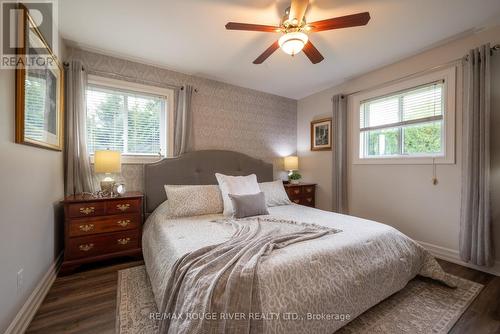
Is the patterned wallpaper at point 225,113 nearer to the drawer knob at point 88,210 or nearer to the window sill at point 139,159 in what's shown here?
the window sill at point 139,159

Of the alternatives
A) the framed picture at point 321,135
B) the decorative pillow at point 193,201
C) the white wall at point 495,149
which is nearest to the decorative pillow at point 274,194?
the decorative pillow at point 193,201

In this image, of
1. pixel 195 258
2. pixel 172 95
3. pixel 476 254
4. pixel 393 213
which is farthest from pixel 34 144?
pixel 476 254

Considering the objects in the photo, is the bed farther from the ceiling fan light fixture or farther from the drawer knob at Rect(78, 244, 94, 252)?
the ceiling fan light fixture

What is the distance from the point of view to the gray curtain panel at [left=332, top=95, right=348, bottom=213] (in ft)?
11.6

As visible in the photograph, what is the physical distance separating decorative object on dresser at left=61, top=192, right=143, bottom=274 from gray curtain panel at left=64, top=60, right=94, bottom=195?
0.19m

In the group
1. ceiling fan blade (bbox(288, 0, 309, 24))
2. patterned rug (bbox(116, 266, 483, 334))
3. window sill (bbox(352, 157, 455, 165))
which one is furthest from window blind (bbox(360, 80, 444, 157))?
ceiling fan blade (bbox(288, 0, 309, 24))

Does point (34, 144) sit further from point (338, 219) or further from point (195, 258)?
point (338, 219)

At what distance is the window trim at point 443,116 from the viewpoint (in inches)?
97.5

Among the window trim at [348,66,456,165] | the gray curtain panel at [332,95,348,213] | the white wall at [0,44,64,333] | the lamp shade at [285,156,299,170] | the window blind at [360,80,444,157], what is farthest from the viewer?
the lamp shade at [285,156,299,170]

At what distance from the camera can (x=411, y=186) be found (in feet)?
9.27

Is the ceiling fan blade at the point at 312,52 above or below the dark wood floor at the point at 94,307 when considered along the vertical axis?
above

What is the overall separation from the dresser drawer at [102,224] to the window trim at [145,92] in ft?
2.62

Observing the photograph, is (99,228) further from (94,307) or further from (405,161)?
(405,161)

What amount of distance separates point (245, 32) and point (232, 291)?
2397 mm
